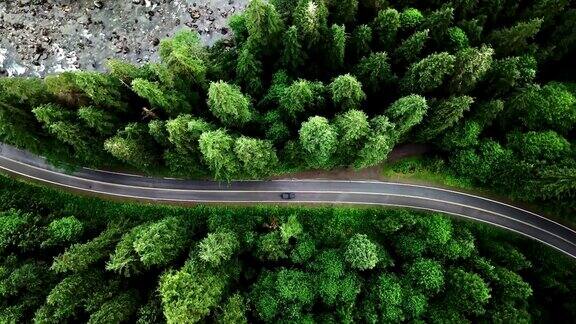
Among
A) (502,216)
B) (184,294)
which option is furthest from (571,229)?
(184,294)

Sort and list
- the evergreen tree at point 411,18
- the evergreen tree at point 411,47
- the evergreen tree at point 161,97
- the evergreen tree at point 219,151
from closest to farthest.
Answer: the evergreen tree at point 219,151 → the evergreen tree at point 161,97 → the evergreen tree at point 411,47 → the evergreen tree at point 411,18

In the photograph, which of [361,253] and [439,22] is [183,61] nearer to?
[361,253]

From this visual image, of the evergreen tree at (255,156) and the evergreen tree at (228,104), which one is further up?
the evergreen tree at (228,104)

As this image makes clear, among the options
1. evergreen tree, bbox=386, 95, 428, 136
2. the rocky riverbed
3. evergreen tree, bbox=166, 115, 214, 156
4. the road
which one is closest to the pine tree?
evergreen tree, bbox=166, 115, 214, 156

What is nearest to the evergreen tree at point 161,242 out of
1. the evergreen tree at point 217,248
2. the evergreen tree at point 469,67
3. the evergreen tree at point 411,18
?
the evergreen tree at point 217,248

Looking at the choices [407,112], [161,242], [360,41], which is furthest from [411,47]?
[161,242]

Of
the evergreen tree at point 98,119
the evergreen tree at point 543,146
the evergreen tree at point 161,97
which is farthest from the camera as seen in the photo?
the evergreen tree at point 543,146

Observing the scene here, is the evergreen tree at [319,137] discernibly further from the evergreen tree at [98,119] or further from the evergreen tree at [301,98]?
the evergreen tree at [98,119]
